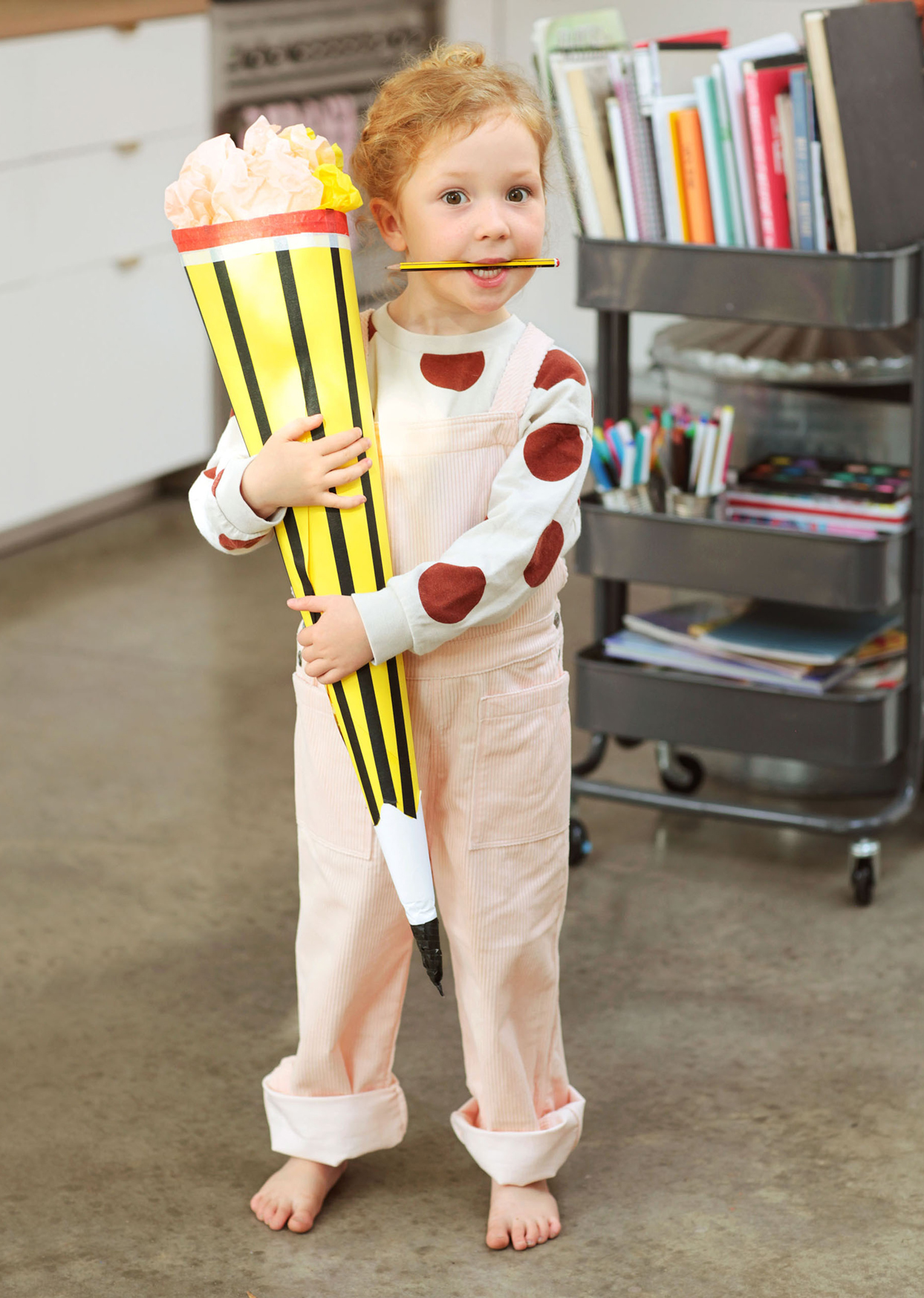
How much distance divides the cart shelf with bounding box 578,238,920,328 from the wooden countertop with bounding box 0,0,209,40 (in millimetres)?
1657

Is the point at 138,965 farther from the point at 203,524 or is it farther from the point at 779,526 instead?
the point at 779,526

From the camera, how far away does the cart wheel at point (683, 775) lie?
2.35 m

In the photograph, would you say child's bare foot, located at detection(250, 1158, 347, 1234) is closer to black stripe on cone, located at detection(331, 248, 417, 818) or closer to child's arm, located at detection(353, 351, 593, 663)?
black stripe on cone, located at detection(331, 248, 417, 818)

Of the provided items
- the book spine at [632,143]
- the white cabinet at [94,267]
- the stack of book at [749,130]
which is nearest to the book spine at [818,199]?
the stack of book at [749,130]

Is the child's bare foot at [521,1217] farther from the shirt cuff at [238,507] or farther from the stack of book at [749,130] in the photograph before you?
the stack of book at [749,130]

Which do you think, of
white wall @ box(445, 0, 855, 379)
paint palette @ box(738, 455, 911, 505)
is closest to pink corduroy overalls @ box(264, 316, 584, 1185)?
paint palette @ box(738, 455, 911, 505)

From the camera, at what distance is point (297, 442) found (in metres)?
1.22

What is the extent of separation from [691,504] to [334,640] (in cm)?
92

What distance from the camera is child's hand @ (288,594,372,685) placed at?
1.23 m

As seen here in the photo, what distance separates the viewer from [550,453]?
1267 mm

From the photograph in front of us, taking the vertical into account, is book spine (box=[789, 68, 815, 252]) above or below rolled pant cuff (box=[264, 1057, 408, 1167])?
above

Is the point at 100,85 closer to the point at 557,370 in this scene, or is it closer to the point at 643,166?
the point at 643,166

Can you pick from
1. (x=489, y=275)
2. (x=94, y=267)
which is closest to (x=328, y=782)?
(x=489, y=275)

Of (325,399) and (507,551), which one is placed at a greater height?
(325,399)
